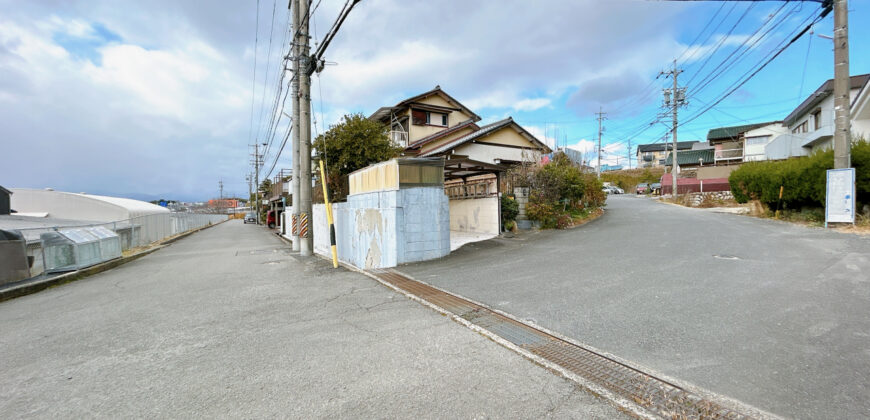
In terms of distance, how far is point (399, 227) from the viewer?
8094mm

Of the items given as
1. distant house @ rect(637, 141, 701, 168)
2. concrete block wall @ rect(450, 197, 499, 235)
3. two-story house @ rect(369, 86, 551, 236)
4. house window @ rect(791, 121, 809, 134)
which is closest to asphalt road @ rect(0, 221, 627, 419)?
concrete block wall @ rect(450, 197, 499, 235)

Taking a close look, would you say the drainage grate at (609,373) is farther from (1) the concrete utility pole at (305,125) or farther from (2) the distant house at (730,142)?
(2) the distant house at (730,142)

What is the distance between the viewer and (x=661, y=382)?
276 centimetres

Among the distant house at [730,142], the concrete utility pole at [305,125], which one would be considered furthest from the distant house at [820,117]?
the concrete utility pole at [305,125]

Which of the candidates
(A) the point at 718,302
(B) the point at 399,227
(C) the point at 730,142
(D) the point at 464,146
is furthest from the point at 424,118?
(C) the point at 730,142

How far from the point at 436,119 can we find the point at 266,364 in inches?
854

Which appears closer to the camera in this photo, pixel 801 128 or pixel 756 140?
pixel 801 128

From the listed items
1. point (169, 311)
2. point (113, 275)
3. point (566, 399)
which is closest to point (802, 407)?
point (566, 399)

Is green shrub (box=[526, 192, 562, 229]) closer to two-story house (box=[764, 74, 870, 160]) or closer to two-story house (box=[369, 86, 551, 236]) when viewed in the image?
two-story house (box=[369, 86, 551, 236])

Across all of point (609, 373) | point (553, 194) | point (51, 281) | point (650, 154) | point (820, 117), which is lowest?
point (51, 281)

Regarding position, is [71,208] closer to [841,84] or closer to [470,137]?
[470,137]

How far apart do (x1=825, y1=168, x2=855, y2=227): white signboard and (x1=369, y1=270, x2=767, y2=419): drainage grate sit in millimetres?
11770

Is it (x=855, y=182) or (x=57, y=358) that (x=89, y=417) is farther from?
(x=855, y=182)

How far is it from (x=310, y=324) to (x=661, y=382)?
3.89m
